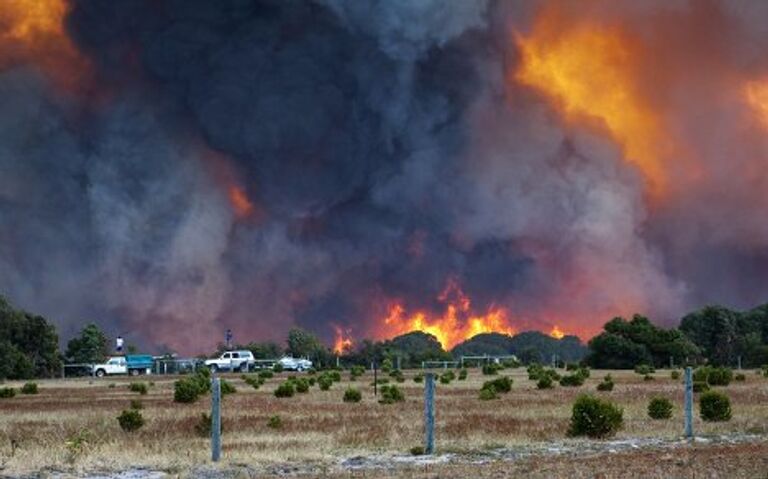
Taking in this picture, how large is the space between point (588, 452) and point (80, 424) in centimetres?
2145

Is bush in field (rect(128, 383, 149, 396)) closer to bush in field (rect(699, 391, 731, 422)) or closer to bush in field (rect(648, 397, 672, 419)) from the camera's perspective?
bush in field (rect(648, 397, 672, 419))

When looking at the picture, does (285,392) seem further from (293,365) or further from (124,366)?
(293,365)

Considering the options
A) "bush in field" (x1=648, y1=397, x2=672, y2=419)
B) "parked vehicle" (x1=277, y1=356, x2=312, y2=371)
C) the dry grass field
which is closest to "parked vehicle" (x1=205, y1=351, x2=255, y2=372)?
"parked vehicle" (x1=277, y1=356, x2=312, y2=371)

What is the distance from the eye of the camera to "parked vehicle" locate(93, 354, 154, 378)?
119 meters

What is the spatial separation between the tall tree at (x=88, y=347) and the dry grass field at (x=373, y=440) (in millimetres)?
95609

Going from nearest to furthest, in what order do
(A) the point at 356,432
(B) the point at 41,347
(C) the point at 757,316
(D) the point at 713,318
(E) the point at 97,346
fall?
(A) the point at 356,432 → (B) the point at 41,347 → (E) the point at 97,346 → (D) the point at 713,318 → (C) the point at 757,316

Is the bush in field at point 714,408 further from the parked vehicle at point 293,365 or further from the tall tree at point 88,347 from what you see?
the tall tree at point 88,347

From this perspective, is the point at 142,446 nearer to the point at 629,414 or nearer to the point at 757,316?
the point at 629,414

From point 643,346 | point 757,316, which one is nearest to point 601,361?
point 643,346

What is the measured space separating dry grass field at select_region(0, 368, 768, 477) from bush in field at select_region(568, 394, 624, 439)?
1.75 ft

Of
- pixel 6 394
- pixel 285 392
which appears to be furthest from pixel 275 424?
pixel 6 394

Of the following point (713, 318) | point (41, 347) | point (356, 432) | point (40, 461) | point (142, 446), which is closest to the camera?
point (40, 461)

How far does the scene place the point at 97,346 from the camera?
484 ft

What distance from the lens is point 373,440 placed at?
31.1 meters
